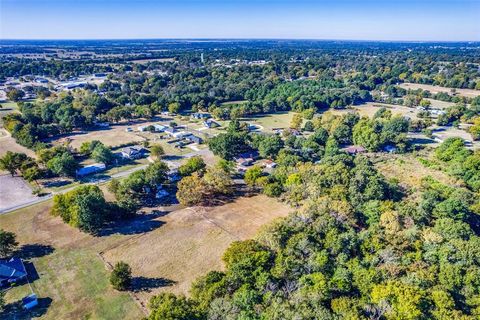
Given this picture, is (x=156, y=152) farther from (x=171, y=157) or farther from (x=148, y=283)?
(x=148, y=283)

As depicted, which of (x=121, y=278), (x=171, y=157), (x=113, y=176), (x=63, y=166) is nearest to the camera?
(x=121, y=278)

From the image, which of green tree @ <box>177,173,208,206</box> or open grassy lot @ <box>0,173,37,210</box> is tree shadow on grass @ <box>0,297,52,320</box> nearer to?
green tree @ <box>177,173,208,206</box>

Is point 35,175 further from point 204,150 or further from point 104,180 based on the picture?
point 204,150

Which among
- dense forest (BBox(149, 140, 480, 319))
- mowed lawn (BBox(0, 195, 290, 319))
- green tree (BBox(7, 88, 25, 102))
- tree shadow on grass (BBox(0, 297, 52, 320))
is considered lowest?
tree shadow on grass (BBox(0, 297, 52, 320))

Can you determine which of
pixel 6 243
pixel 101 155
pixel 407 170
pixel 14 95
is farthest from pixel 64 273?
pixel 14 95

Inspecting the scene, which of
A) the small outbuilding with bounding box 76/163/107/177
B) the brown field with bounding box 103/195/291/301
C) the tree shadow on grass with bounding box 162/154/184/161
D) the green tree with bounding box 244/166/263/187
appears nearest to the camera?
the brown field with bounding box 103/195/291/301

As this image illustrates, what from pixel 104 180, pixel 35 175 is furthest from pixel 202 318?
pixel 35 175

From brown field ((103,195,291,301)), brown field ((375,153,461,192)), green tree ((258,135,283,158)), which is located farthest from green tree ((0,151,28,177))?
brown field ((375,153,461,192))
